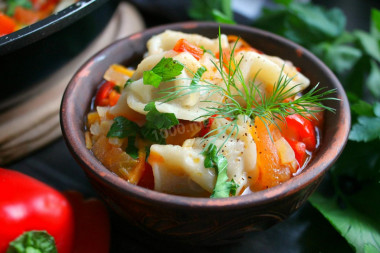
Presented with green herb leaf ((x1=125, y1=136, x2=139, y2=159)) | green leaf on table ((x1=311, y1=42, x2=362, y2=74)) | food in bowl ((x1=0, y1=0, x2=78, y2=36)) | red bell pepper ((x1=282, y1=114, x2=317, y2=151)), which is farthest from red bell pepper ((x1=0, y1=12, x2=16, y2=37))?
green leaf on table ((x1=311, y1=42, x2=362, y2=74))

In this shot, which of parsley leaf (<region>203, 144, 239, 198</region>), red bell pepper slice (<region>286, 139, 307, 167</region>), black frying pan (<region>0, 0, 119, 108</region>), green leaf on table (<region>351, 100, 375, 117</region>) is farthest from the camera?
green leaf on table (<region>351, 100, 375, 117</region>)

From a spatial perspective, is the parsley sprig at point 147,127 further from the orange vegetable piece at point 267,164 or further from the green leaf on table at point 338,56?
the green leaf on table at point 338,56

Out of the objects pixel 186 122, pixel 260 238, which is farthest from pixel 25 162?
pixel 260 238

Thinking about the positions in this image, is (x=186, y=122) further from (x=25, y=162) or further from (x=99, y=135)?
(x=25, y=162)

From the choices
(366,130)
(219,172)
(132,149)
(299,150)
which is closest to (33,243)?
(132,149)

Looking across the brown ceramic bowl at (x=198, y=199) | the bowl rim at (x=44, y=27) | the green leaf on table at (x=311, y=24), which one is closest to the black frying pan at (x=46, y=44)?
the bowl rim at (x=44, y=27)

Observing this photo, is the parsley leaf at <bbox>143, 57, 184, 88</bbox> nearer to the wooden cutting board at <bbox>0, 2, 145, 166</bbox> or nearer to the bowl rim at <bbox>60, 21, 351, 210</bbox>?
the bowl rim at <bbox>60, 21, 351, 210</bbox>
